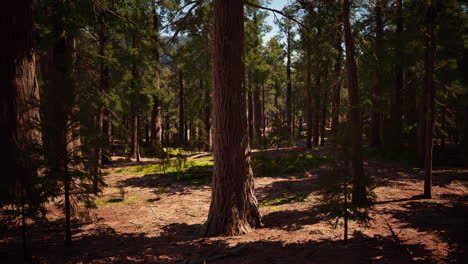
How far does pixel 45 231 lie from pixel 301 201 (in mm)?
6910

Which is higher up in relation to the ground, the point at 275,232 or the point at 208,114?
the point at 208,114

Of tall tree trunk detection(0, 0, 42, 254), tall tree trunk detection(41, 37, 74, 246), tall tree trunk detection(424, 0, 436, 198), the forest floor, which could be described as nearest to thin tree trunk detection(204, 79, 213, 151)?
the forest floor

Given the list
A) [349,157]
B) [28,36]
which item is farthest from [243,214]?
[28,36]

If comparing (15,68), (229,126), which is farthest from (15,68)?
(229,126)

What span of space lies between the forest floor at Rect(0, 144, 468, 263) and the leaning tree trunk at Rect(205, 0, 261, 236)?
51 centimetres

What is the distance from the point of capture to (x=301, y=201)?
26.2 feet

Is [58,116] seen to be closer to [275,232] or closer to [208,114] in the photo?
[275,232]

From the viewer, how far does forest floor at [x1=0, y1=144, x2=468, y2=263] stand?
441 centimetres

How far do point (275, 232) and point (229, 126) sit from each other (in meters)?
2.58

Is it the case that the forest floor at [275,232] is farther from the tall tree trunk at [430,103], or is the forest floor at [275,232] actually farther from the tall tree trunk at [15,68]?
the tall tree trunk at [15,68]

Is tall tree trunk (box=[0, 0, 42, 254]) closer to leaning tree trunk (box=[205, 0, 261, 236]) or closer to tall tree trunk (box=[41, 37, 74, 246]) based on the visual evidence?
tall tree trunk (box=[41, 37, 74, 246])

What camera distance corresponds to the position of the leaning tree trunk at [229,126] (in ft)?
18.3

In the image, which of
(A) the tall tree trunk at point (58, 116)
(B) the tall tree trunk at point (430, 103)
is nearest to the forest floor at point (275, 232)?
(B) the tall tree trunk at point (430, 103)

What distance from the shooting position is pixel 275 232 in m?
5.66
